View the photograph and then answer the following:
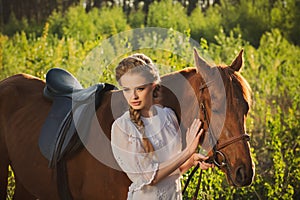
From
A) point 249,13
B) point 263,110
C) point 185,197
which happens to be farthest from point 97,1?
point 185,197

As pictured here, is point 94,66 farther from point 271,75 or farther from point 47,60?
point 271,75

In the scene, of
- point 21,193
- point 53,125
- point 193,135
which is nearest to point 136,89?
point 193,135

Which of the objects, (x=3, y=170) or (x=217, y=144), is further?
(x=3, y=170)

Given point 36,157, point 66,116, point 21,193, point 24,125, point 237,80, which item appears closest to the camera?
point 237,80

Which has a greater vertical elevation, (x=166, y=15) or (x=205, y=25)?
(x=166, y=15)

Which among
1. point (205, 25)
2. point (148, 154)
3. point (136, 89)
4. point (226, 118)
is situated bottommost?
point (205, 25)

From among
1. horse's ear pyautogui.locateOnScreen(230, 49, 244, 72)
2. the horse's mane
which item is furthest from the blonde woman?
horse's ear pyautogui.locateOnScreen(230, 49, 244, 72)

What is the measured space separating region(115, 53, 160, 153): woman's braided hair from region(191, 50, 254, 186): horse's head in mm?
267

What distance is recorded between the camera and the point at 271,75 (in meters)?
10.3

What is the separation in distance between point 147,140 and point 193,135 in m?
0.26

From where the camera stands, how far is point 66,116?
4.54 metres

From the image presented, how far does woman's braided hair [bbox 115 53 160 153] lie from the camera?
3562mm

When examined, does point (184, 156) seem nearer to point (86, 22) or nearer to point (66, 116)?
point (66, 116)

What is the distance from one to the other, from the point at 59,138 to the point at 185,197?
2160 millimetres
